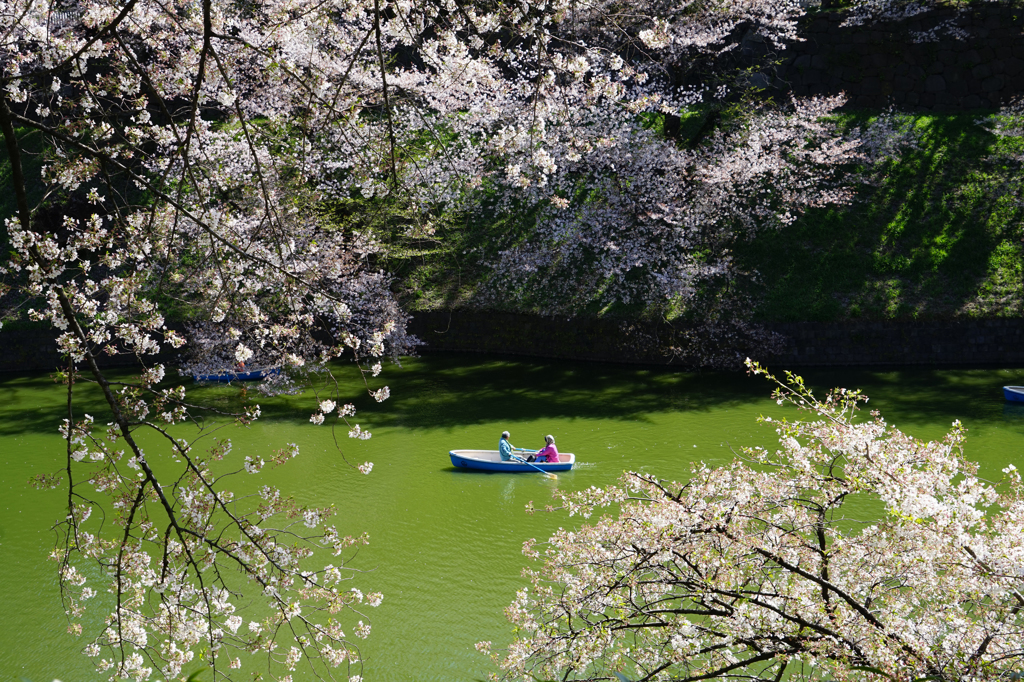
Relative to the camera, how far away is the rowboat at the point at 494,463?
30.5 feet

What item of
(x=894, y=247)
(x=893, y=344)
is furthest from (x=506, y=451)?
(x=894, y=247)

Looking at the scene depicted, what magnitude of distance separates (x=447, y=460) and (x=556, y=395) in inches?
124

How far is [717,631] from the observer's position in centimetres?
332

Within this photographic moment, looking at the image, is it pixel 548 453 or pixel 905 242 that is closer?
pixel 548 453

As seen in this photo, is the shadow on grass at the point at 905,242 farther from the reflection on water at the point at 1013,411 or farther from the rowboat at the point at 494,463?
the rowboat at the point at 494,463

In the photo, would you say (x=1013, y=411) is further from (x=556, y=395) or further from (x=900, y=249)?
(x=556, y=395)

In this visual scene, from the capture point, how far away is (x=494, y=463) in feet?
31.0

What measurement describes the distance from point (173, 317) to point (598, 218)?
9.08m

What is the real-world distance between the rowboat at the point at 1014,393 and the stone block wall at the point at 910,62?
30.0 ft

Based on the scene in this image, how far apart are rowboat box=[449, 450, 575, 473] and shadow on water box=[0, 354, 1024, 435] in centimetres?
173

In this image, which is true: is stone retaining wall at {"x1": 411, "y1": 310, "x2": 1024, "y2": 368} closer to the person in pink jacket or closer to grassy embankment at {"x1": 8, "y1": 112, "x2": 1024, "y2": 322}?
grassy embankment at {"x1": 8, "y1": 112, "x2": 1024, "y2": 322}

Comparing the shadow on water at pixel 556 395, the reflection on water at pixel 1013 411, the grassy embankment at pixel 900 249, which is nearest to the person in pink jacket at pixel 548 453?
the shadow on water at pixel 556 395

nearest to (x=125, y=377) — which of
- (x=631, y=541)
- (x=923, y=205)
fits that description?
(x=631, y=541)

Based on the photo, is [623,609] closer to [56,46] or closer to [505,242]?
[56,46]
